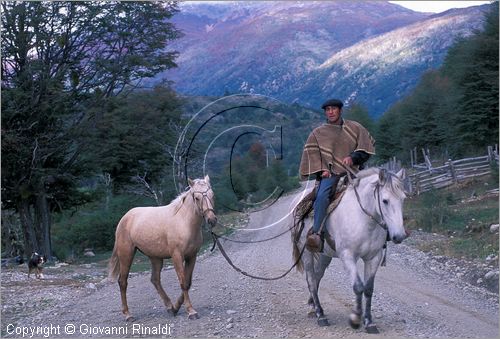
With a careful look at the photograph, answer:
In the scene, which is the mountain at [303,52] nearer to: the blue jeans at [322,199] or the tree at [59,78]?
the tree at [59,78]

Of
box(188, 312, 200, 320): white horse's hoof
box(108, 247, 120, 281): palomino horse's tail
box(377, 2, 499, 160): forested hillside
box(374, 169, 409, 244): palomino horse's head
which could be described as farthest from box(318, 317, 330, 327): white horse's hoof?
box(377, 2, 499, 160): forested hillside

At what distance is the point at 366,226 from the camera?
8.21 metres

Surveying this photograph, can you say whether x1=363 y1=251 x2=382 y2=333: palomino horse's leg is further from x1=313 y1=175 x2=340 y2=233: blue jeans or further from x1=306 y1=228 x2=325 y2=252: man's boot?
x1=313 y1=175 x2=340 y2=233: blue jeans

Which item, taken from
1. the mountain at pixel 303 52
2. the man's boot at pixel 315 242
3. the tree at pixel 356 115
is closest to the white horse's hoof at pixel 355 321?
the man's boot at pixel 315 242

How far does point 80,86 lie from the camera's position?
24.9m

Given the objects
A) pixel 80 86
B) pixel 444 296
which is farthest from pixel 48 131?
pixel 444 296

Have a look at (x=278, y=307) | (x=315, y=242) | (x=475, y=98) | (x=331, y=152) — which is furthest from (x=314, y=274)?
(x=475, y=98)

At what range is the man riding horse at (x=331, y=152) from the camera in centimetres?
877

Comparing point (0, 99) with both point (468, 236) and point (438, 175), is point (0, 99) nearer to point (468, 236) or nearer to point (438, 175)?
point (468, 236)

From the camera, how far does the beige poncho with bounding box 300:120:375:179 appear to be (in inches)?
351

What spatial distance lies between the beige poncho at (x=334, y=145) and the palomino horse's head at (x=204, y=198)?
1.38 m

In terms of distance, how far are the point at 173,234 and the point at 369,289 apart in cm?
286

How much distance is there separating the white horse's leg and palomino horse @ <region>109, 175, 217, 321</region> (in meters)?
1.85

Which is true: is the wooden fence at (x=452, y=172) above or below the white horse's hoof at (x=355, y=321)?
below
